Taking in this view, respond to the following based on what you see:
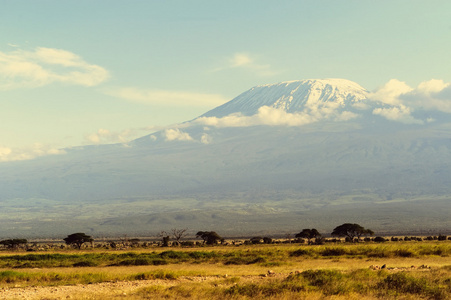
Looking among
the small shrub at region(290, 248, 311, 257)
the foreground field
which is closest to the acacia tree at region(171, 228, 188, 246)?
the small shrub at region(290, 248, 311, 257)

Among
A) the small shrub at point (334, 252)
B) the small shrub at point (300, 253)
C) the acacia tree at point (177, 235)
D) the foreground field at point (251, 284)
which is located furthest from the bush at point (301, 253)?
the acacia tree at point (177, 235)

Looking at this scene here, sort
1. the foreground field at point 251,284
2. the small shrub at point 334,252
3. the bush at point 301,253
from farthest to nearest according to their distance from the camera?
the bush at point 301,253 → the small shrub at point 334,252 → the foreground field at point 251,284

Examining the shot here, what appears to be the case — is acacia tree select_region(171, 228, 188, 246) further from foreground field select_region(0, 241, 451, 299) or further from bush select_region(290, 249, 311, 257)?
foreground field select_region(0, 241, 451, 299)

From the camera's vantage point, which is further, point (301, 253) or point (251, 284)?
point (301, 253)

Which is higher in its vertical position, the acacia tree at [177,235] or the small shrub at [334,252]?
the small shrub at [334,252]

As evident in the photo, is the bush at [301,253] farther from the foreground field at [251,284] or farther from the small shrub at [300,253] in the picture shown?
the foreground field at [251,284]

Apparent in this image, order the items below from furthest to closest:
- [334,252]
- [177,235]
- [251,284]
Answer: [177,235], [334,252], [251,284]

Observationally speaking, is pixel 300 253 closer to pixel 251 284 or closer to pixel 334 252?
pixel 334 252

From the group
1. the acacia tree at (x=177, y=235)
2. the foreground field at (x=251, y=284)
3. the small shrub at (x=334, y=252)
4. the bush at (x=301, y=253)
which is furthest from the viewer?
the acacia tree at (x=177, y=235)

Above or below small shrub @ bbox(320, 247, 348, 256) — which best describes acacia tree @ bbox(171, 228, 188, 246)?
below

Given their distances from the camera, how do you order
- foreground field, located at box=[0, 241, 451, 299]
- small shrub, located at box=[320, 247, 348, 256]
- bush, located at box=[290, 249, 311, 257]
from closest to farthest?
foreground field, located at box=[0, 241, 451, 299]
small shrub, located at box=[320, 247, 348, 256]
bush, located at box=[290, 249, 311, 257]

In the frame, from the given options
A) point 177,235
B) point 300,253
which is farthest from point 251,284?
point 177,235

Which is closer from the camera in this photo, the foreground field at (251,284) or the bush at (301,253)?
the foreground field at (251,284)

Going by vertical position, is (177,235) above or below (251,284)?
below
